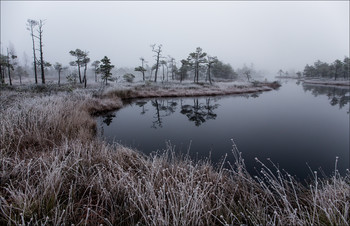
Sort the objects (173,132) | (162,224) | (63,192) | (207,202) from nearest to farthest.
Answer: (162,224) < (207,202) < (63,192) < (173,132)

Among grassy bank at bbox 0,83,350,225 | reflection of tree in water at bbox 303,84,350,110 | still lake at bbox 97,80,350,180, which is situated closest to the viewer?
grassy bank at bbox 0,83,350,225

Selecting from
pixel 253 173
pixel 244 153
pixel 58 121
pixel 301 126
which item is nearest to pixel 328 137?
pixel 301 126

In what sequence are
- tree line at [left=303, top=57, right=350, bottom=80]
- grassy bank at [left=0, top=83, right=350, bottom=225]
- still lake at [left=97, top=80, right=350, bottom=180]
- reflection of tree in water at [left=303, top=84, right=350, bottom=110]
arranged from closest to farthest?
1. grassy bank at [left=0, top=83, right=350, bottom=225]
2. still lake at [left=97, top=80, right=350, bottom=180]
3. reflection of tree in water at [left=303, top=84, right=350, bottom=110]
4. tree line at [left=303, top=57, right=350, bottom=80]

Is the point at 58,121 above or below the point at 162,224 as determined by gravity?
above

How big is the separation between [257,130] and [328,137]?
2714 mm

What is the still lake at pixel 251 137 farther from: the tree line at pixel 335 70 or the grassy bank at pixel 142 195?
the tree line at pixel 335 70

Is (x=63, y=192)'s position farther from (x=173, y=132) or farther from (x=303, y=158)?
(x=303, y=158)

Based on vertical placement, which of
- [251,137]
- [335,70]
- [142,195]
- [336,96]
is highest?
[335,70]

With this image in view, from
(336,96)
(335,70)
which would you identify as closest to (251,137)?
(336,96)

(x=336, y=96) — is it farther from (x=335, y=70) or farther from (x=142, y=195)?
(x=335, y=70)

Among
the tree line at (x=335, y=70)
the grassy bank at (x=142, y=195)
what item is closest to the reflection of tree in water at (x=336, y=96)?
the grassy bank at (x=142, y=195)

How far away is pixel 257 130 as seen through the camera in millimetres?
6855

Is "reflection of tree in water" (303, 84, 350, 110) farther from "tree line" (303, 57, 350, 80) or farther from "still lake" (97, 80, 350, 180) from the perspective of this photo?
"tree line" (303, 57, 350, 80)

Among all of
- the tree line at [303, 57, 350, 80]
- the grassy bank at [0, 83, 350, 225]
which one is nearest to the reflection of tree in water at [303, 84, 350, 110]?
the grassy bank at [0, 83, 350, 225]
